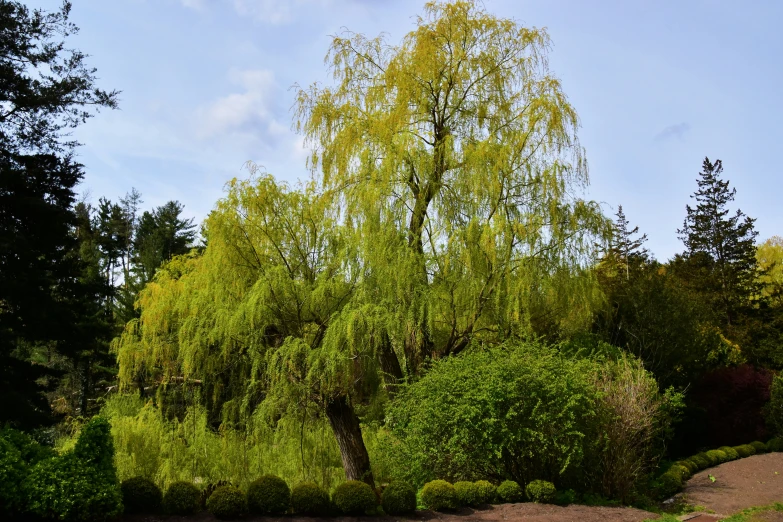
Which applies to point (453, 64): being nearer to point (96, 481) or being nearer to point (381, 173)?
point (381, 173)

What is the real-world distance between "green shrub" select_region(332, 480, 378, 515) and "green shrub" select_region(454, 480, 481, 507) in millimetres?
1189

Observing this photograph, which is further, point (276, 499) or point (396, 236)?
point (396, 236)

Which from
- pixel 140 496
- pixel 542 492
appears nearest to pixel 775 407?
pixel 542 492

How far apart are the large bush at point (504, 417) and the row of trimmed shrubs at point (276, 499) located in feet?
3.32

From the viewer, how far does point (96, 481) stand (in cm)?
630

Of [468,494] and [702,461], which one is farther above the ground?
[468,494]

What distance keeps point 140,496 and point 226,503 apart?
1.05 metres

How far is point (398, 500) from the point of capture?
7156 millimetres

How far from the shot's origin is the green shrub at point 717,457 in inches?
493

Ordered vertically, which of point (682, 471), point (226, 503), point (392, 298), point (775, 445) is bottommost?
point (775, 445)

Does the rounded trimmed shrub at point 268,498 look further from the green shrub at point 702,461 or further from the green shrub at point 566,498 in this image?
the green shrub at point 702,461

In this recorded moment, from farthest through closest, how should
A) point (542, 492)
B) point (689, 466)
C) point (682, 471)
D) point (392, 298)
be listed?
point (689, 466), point (682, 471), point (392, 298), point (542, 492)

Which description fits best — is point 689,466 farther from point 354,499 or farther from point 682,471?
point 354,499

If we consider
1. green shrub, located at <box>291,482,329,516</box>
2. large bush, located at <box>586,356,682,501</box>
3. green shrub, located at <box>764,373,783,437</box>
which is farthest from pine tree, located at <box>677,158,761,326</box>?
green shrub, located at <box>291,482,329,516</box>
